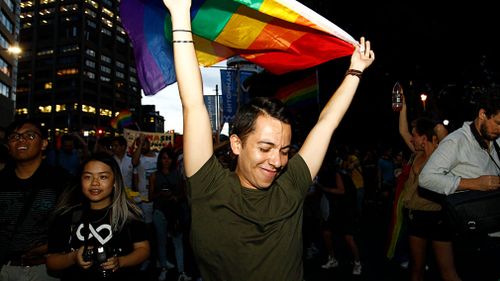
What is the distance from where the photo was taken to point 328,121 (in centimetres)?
251

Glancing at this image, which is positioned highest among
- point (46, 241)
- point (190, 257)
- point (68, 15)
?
point (68, 15)

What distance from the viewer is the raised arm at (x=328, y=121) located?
2.44 meters

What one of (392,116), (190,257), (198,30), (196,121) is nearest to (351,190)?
(190,257)

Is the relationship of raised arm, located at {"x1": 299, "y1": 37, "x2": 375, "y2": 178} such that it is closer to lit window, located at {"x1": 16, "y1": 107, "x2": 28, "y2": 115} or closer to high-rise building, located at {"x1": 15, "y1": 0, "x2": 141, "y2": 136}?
high-rise building, located at {"x1": 15, "y1": 0, "x2": 141, "y2": 136}

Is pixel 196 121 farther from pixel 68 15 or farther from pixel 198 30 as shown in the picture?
pixel 68 15

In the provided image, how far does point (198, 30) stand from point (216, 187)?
1.89 m

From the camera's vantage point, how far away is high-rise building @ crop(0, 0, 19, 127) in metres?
59.1

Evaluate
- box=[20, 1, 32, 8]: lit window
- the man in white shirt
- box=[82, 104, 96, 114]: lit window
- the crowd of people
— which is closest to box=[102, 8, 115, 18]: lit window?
box=[20, 1, 32, 8]: lit window

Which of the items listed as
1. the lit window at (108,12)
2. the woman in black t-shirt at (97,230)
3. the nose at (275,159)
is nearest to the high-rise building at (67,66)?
the lit window at (108,12)

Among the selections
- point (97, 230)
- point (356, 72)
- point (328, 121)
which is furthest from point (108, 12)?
point (328, 121)

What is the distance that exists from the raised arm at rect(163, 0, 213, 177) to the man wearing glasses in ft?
7.08

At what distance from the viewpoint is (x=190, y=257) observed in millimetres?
7488

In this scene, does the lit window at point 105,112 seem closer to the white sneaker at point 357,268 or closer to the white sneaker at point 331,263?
the white sneaker at point 331,263

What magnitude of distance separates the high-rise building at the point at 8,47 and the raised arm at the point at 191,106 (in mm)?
61708
